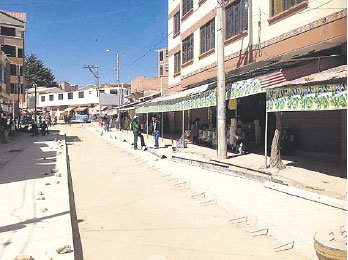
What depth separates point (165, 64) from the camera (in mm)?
72938

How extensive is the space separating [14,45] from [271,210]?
44289 mm

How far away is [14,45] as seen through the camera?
138 ft

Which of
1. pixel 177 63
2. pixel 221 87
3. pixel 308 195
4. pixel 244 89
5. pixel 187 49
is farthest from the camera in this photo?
pixel 177 63

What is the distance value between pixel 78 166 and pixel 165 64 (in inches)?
2459

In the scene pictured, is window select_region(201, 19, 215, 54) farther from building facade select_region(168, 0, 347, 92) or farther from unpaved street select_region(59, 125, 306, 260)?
unpaved street select_region(59, 125, 306, 260)

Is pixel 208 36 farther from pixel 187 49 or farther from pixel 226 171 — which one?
pixel 226 171

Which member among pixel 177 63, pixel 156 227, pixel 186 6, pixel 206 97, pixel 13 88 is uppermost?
pixel 186 6

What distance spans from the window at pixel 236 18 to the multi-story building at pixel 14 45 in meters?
33.4

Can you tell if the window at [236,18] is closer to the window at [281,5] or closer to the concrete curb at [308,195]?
the window at [281,5]

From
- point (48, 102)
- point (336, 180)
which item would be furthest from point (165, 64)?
point (336, 180)

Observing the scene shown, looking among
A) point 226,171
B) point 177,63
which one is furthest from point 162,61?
point 226,171

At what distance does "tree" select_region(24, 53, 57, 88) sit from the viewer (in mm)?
77938

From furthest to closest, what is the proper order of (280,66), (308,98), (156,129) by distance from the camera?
(156,129)
(280,66)
(308,98)

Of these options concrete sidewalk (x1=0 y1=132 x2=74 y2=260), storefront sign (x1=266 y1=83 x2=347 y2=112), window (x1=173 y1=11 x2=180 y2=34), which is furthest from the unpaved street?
window (x1=173 y1=11 x2=180 y2=34)
